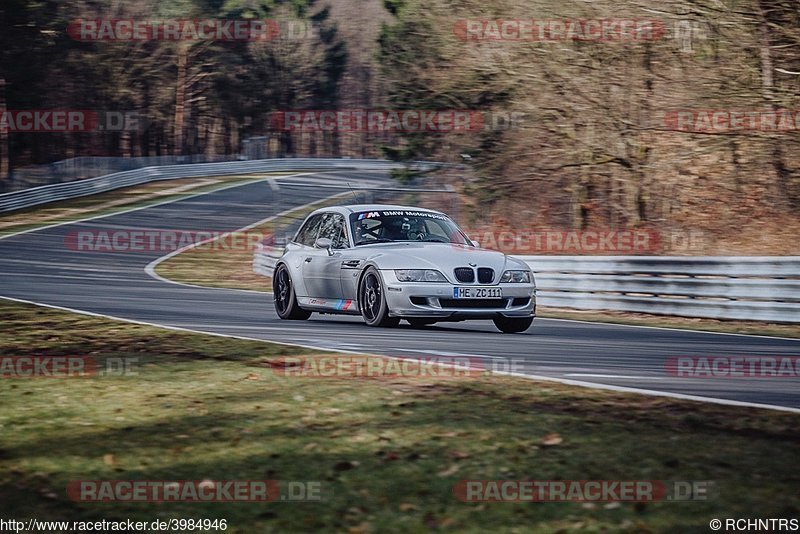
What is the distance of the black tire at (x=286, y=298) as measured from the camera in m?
15.7

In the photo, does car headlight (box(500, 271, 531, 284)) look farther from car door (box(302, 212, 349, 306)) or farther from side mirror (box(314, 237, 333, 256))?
side mirror (box(314, 237, 333, 256))

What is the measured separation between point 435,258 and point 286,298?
2.99 m

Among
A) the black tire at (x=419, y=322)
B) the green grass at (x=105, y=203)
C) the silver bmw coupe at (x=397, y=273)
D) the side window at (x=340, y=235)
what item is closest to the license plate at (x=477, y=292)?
the silver bmw coupe at (x=397, y=273)

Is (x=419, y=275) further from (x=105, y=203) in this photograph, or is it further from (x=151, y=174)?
(x=151, y=174)

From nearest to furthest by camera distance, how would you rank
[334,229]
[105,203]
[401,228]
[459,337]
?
[459,337]
[401,228]
[334,229]
[105,203]

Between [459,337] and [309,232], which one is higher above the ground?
[309,232]

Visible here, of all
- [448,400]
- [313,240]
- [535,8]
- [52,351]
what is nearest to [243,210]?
[535,8]

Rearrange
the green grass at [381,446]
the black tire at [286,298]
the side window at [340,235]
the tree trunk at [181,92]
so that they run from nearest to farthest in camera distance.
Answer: the green grass at [381,446] → the side window at [340,235] → the black tire at [286,298] → the tree trunk at [181,92]

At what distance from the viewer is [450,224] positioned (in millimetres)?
15258

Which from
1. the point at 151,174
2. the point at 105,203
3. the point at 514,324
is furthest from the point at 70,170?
the point at 514,324

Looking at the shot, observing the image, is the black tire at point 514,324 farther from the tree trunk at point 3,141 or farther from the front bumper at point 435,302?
the tree trunk at point 3,141

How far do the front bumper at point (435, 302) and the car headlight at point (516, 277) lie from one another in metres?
0.09

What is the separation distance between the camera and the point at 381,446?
6.39m

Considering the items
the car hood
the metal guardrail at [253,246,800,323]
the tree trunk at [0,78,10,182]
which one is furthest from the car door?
the tree trunk at [0,78,10,182]
